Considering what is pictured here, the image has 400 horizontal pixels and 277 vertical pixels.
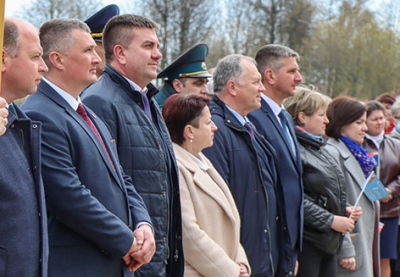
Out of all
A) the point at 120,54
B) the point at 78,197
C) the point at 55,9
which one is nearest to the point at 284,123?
the point at 120,54

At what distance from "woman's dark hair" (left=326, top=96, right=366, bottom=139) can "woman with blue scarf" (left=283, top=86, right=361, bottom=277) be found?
0.60 meters

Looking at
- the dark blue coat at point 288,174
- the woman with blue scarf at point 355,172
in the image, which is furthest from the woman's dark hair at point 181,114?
the woman with blue scarf at point 355,172

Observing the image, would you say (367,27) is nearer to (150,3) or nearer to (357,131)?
(150,3)

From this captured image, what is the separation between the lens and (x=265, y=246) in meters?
5.19

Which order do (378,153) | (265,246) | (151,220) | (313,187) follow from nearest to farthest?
1. (151,220)
2. (265,246)
3. (313,187)
4. (378,153)

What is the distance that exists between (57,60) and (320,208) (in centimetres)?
297

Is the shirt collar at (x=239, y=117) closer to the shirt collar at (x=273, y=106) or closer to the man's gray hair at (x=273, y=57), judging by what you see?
the shirt collar at (x=273, y=106)

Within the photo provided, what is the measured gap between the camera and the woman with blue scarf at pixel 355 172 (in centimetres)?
638

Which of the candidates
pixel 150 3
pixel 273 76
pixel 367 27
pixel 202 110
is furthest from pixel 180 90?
pixel 367 27

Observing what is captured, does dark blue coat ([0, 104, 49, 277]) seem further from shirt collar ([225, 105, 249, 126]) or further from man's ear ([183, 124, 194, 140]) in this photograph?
shirt collar ([225, 105, 249, 126])

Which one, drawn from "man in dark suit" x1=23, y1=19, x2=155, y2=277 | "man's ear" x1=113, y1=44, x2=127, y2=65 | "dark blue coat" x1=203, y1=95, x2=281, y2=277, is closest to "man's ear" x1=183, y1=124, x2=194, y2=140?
"dark blue coat" x1=203, y1=95, x2=281, y2=277

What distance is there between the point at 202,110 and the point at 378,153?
3.40 m

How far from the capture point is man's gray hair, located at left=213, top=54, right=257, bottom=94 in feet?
18.3

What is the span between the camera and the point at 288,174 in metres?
5.63
